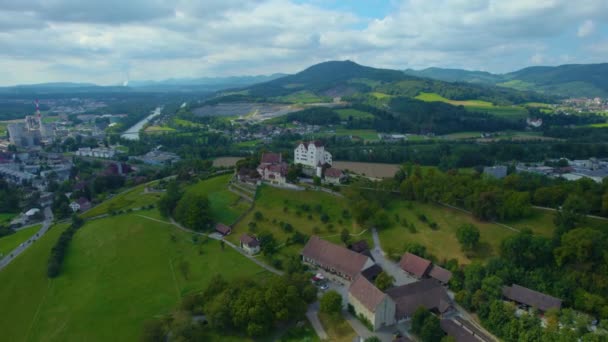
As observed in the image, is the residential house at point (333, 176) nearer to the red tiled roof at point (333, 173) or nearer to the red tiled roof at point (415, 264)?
the red tiled roof at point (333, 173)

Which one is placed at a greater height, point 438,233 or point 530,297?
point 438,233

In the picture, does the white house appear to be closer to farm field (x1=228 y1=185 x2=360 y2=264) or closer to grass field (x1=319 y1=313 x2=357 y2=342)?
farm field (x1=228 y1=185 x2=360 y2=264)

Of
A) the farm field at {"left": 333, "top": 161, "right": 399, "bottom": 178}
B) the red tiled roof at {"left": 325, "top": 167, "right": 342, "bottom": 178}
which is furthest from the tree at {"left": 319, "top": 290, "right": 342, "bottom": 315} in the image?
the farm field at {"left": 333, "top": 161, "right": 399, "bottom": 178}

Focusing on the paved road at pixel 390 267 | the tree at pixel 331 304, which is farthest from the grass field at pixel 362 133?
the tree at pixel 331 304

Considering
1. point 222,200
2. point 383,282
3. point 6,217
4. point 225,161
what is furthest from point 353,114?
point 383,282

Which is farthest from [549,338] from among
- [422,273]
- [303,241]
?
[303,241]

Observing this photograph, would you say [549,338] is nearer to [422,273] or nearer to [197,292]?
[422,273]

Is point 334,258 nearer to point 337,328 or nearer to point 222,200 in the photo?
point 337,328
